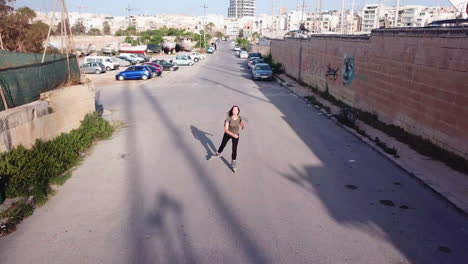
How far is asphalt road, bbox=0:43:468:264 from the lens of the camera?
564 centimetres

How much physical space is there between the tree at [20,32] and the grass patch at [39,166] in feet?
64.6

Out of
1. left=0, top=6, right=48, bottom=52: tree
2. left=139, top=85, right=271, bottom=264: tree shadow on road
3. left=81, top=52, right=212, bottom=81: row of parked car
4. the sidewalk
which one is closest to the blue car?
left=81, top=52, right=212, bottom=81: row of parked car

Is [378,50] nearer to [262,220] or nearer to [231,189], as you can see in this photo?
[231,189]

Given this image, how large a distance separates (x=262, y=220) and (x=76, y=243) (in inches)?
120

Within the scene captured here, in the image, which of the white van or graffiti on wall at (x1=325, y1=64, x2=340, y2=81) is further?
the white van

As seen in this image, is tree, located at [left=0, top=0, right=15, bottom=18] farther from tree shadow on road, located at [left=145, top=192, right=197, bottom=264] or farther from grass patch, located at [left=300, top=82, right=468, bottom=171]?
tree shadow on road, located at [left=145, top=192, right=197, bottom=264]

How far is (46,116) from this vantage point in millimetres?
9914

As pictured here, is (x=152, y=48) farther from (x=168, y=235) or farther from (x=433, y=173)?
(x=168, y=235)

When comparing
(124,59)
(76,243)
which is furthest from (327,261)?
(124,59)

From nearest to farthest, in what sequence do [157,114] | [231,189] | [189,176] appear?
1. [231,189]
2. [189,176]
3. [157,114]

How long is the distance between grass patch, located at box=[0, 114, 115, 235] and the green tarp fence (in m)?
1.29

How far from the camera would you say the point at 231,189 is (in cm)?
809

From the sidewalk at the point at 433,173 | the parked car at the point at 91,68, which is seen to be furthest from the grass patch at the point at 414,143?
the parked car at the point at 91,68

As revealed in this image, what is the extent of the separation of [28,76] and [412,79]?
1137 cm
